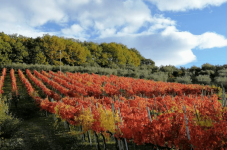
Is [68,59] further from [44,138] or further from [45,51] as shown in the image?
[44,138]

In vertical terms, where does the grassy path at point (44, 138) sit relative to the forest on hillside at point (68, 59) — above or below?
below

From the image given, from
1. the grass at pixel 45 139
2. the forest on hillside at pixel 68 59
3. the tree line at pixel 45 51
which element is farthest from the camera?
the tree line at pixel 45 51

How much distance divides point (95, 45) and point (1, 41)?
3123 centimetres

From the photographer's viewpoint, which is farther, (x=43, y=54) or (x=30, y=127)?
(x=43, y=54)

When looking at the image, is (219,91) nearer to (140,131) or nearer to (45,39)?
(140,131)

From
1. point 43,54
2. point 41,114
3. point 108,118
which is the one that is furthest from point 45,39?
point 108,118

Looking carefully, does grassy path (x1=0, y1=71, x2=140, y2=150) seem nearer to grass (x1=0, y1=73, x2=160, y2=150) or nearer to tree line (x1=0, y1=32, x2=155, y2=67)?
grass (x1=0, y1=73, x2=160, y2=150)

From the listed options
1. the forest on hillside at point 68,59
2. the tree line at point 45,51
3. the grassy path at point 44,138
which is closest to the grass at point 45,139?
the grassy path at point 44,138

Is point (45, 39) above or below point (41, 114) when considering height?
above

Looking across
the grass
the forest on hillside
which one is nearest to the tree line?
the forest on hillside

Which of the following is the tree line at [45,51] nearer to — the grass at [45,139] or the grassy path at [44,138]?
the grassy path at [44,138]

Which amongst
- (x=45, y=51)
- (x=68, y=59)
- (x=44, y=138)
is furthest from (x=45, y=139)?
(x=45, y=51)

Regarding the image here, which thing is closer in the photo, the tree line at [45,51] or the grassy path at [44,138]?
the grassy path at [44,138]

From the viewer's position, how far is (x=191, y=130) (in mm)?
5781
